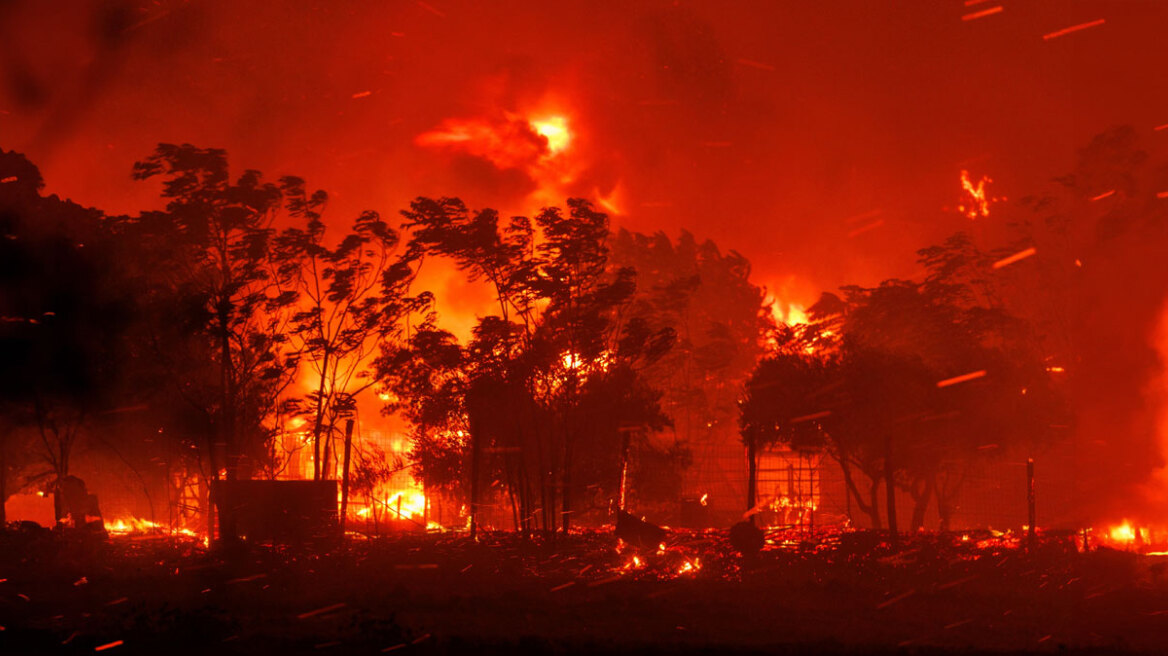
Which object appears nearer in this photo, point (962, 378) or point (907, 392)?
point (907, 392)

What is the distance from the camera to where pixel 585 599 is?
15.1 metres

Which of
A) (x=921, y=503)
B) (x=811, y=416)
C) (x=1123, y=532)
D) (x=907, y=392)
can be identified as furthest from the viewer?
(x=1123, y=532)

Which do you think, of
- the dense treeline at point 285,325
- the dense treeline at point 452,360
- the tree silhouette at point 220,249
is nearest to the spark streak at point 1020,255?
the dense treeline at point 452,360

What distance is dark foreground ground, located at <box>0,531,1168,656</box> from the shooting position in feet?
37.4

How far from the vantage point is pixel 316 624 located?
488 inches

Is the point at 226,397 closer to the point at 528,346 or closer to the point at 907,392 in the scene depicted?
→ the point at 528,346

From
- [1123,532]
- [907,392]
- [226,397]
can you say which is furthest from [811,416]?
[226,397]

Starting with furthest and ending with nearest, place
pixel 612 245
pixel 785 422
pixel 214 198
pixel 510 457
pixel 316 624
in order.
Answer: pixel 612 245 < pixel 510 457 < pixel 785 422 < pixel 214 198 < pixel 316 624

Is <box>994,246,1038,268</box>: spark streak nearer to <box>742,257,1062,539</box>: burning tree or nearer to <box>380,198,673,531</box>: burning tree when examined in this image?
<box>742,257,1062,539</box>: burning tree

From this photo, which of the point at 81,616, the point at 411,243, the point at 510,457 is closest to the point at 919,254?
the point at 510,457

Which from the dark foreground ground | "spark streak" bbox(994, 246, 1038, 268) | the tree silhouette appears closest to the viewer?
the dark foreground ground

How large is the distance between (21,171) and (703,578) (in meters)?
22.0

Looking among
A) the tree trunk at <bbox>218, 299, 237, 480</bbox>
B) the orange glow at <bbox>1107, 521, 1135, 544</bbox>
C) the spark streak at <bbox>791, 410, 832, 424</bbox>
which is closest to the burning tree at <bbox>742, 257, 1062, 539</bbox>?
the spark streak at <bbox>791, 410, 832, 424</bbox>

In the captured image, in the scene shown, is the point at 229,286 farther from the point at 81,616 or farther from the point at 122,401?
the point at 81,616
